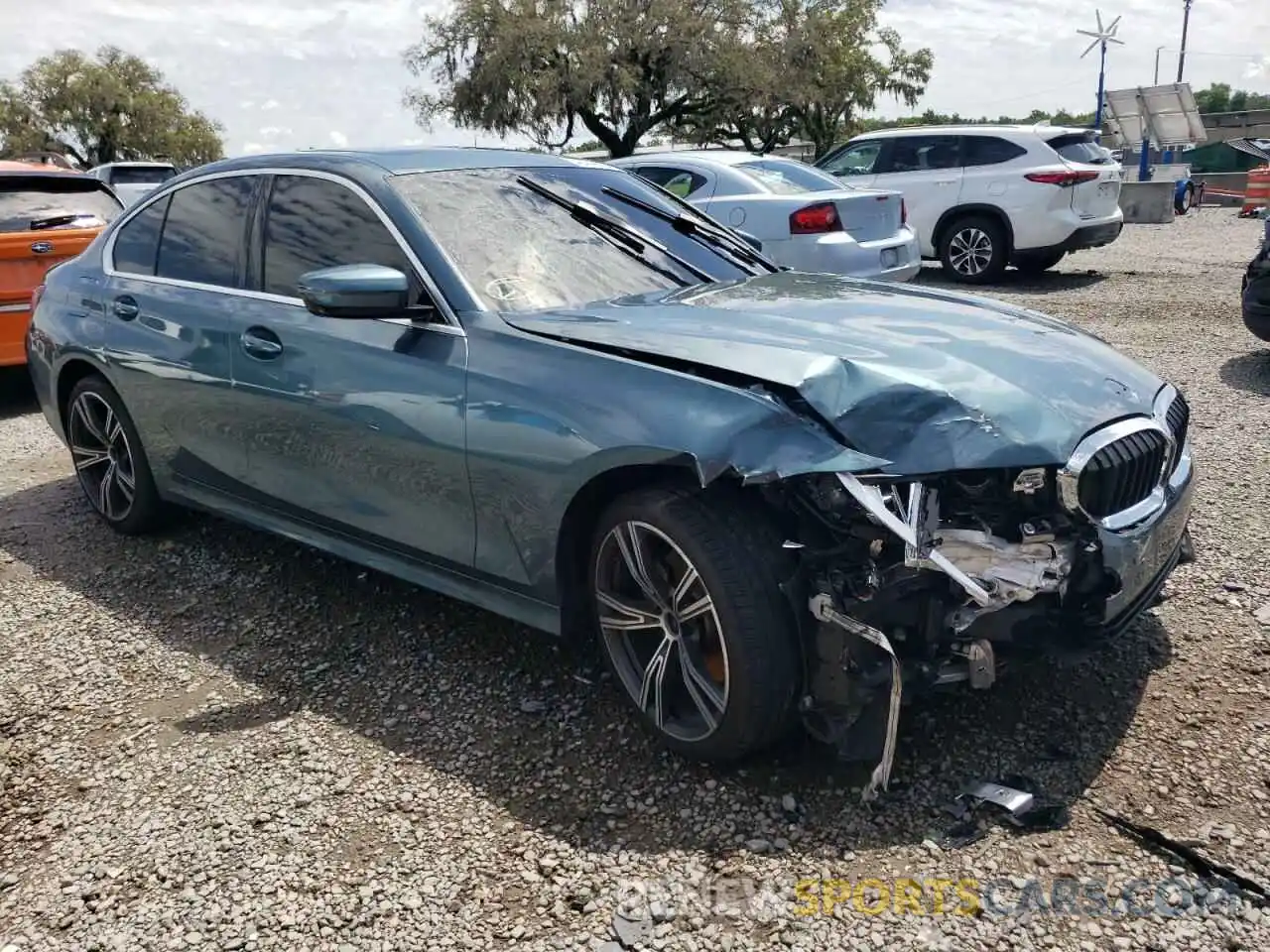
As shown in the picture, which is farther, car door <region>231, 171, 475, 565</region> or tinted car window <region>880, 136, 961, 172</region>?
tinted car window <region>880, 136, 961, 172</region>

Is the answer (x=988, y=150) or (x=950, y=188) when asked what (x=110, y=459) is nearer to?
(x=950, y=188)

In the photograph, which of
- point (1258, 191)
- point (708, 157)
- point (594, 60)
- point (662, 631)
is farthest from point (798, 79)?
point (662, 631)

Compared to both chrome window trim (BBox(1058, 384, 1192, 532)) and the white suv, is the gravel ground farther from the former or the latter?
the white suv

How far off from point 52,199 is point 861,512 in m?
7.19

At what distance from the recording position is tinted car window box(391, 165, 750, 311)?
11.1 ft

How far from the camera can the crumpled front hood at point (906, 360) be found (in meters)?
2.60

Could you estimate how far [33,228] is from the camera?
23.7ft

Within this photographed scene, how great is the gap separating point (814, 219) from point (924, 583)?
6.56 m

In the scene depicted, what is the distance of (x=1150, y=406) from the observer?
3.06 meters

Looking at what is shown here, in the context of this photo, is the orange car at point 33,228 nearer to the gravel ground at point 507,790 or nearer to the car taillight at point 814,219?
the gravel ground at point 507,790

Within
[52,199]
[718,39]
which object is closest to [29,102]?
[718,39]

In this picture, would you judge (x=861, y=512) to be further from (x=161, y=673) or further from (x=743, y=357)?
(x=161, y=673)

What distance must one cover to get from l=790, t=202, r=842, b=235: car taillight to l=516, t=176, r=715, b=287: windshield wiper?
16.5 feet

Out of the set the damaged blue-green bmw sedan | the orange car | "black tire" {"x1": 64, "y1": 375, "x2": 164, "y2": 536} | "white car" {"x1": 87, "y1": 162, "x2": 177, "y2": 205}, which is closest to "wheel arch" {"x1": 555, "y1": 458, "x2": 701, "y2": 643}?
the damaged blue-green bmw sedan
